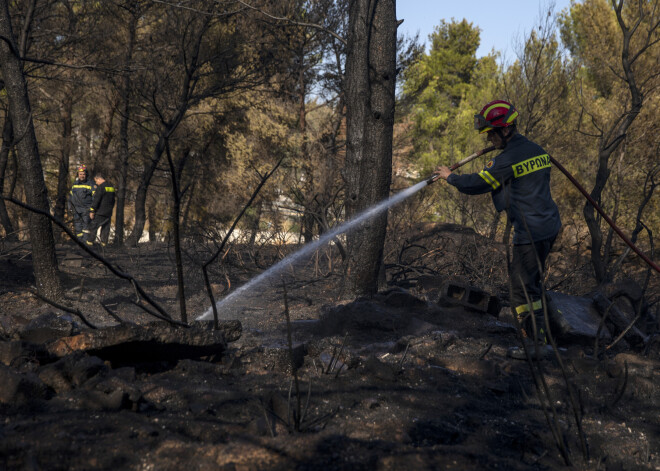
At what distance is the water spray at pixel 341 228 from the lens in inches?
206

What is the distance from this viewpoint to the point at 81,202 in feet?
38.4

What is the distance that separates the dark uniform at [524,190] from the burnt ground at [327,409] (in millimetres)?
777

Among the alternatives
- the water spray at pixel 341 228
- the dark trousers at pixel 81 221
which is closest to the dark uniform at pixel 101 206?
the dark trousers at pixel 81 221

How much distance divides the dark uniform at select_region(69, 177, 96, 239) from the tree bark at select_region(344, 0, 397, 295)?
7413mm

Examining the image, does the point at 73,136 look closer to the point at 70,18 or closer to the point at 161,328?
the point at 70,18

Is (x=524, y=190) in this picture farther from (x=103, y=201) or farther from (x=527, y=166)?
(x=103, y=201)

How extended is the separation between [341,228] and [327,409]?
13.0ft

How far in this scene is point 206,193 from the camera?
22.3 m

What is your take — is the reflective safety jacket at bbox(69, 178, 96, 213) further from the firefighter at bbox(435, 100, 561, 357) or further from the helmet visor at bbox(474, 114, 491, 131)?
the helmet visor at bbox(474, 114, 491, 131)

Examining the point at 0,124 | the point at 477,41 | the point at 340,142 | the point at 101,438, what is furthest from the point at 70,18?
the point at 477,41

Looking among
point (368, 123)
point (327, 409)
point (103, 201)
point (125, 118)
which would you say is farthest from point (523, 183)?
point (125, 118)

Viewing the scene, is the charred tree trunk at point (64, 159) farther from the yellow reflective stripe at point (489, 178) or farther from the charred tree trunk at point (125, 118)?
the yellow reflective stripe at point (489, 178)

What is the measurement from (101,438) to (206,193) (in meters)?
20.7

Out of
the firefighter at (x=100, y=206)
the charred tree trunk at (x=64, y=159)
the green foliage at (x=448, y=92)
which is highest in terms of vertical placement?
the green foliage at (x=448, y=92)
